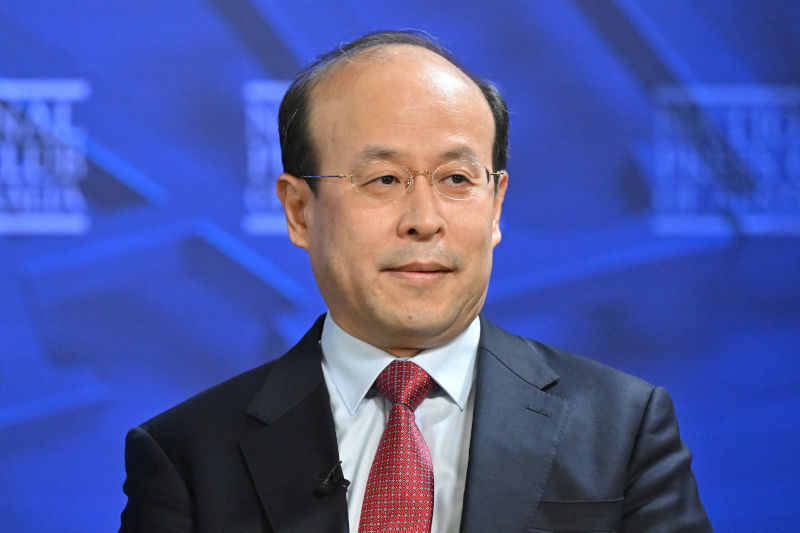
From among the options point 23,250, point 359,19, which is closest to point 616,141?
point 359,19

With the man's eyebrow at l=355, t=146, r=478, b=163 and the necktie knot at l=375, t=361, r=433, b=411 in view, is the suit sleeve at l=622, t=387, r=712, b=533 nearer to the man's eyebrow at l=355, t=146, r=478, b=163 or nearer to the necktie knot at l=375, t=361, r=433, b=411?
the necktie knot at l=375, t=361, r=433, b=411

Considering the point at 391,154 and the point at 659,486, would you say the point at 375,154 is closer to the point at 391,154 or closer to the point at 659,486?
the point at 391,154

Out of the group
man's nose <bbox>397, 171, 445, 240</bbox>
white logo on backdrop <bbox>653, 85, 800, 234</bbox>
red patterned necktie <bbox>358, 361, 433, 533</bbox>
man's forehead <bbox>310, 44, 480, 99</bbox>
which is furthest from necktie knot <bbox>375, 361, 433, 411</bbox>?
white logo on backdrop <bbox>653, 85, 800, 234</bbox>

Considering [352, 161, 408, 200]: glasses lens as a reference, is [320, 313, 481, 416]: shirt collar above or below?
below

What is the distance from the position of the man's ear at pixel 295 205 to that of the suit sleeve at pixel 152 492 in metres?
0.50

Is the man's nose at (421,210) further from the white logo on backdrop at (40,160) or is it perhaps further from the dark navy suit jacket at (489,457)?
the white logo on backdrop at (40,160)

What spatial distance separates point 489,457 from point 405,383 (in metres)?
0.22

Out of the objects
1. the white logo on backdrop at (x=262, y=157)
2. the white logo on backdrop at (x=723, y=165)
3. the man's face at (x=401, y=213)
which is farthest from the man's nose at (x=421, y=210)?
the white logo on backdrop at (x=723, y=165)

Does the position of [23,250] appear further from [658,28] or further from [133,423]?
[658,28]

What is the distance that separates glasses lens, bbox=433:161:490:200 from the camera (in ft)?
6.01

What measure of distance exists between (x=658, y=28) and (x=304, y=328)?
1461 millimetres

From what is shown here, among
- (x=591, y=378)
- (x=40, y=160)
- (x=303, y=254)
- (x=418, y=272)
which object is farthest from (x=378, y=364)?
(x=40, y=160)

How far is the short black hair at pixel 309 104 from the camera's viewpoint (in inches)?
77.9

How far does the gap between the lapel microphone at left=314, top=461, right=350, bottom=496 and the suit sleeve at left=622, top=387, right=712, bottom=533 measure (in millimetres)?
530
